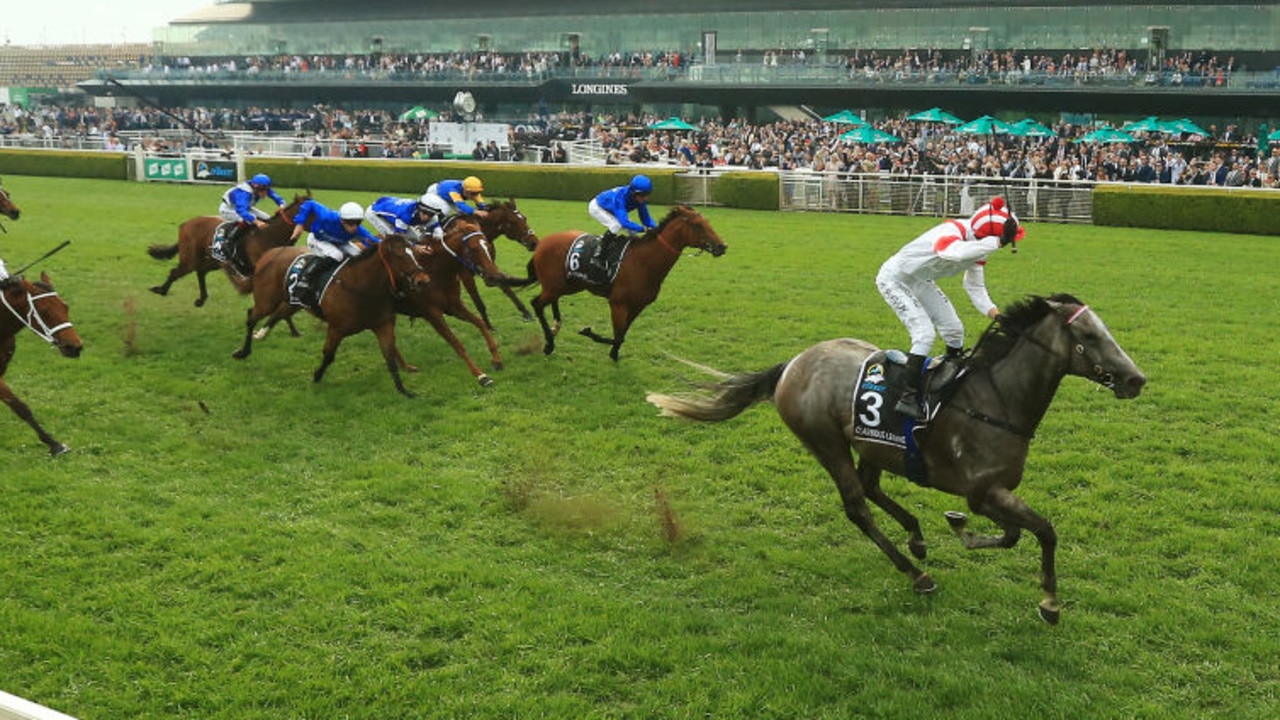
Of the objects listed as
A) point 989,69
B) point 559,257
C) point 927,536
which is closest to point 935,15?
point 989,69

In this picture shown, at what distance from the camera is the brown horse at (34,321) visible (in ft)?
26.5

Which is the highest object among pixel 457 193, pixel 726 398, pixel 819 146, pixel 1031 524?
pixel 819 146

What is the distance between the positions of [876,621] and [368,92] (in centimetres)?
5045

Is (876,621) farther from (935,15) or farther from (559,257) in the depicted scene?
(935,15)

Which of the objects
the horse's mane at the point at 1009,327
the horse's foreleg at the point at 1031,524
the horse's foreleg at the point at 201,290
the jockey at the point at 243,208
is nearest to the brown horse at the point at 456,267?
the jockey at the point at 243,208

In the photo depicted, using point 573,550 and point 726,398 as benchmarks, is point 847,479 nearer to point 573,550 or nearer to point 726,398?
point 726,398

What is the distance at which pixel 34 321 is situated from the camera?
817 cm

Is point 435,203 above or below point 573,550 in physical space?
above

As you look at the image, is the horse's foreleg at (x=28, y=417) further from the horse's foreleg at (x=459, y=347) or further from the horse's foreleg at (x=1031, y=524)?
the horse's foreleg at (x=1031, y=524)

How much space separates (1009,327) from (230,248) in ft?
31.6

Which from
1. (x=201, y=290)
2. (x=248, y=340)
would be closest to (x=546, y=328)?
(x=248, y=340)

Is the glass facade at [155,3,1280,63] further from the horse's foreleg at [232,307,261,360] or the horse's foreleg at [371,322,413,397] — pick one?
the horse's foreleg at [371,322,413,397]

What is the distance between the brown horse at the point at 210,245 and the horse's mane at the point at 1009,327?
8162 mm

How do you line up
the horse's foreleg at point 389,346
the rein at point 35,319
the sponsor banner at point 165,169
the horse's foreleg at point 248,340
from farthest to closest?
the sponsor banner at point 165,169, the horse's foreleg at point 248,340, the horse's foreleg at point 389,346, the rein at point 35,319
